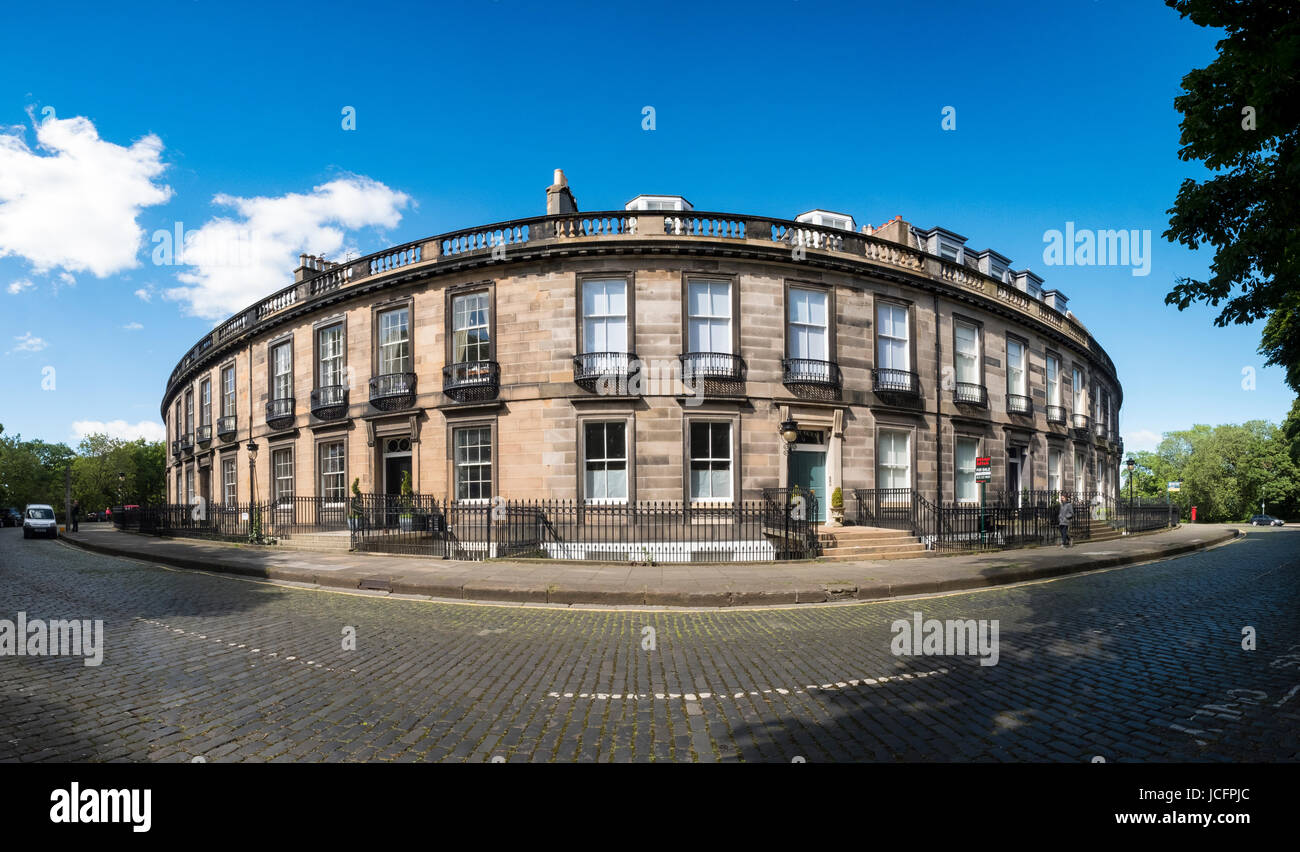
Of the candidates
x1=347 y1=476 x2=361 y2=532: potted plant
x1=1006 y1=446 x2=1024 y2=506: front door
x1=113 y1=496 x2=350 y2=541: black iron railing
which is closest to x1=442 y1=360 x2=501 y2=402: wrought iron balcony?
x1=347 y1=476 x2=361 y2=532: potted plant

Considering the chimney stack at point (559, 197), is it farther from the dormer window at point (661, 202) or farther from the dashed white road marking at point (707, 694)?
the dashed white road marking at point (707, 694)

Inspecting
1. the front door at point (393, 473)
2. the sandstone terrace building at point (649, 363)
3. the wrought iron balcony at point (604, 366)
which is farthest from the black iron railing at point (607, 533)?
the wrought iron balcony at point (604, 366)

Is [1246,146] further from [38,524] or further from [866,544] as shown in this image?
[38,524]

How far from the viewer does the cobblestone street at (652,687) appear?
3.45 meters

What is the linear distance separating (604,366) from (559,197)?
6.46 meters

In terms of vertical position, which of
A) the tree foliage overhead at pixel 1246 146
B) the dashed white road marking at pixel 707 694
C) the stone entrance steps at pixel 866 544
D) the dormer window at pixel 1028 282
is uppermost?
the dormer window at pixel 1028 282

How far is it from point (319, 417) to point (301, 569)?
9.52 m

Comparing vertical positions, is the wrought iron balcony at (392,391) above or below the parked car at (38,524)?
above

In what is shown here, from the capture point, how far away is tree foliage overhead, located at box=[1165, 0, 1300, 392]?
7.20 m

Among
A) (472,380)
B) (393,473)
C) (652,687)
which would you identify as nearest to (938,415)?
(472,380)

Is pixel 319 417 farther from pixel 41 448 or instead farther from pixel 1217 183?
pixel 41 448

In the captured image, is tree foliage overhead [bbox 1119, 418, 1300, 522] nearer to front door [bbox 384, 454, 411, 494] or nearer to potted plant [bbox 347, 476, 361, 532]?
front door [bbox 384, 454, 411, 494]

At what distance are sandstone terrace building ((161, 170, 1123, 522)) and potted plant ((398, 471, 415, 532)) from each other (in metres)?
0.50

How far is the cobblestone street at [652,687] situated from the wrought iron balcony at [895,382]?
934 centimetres
